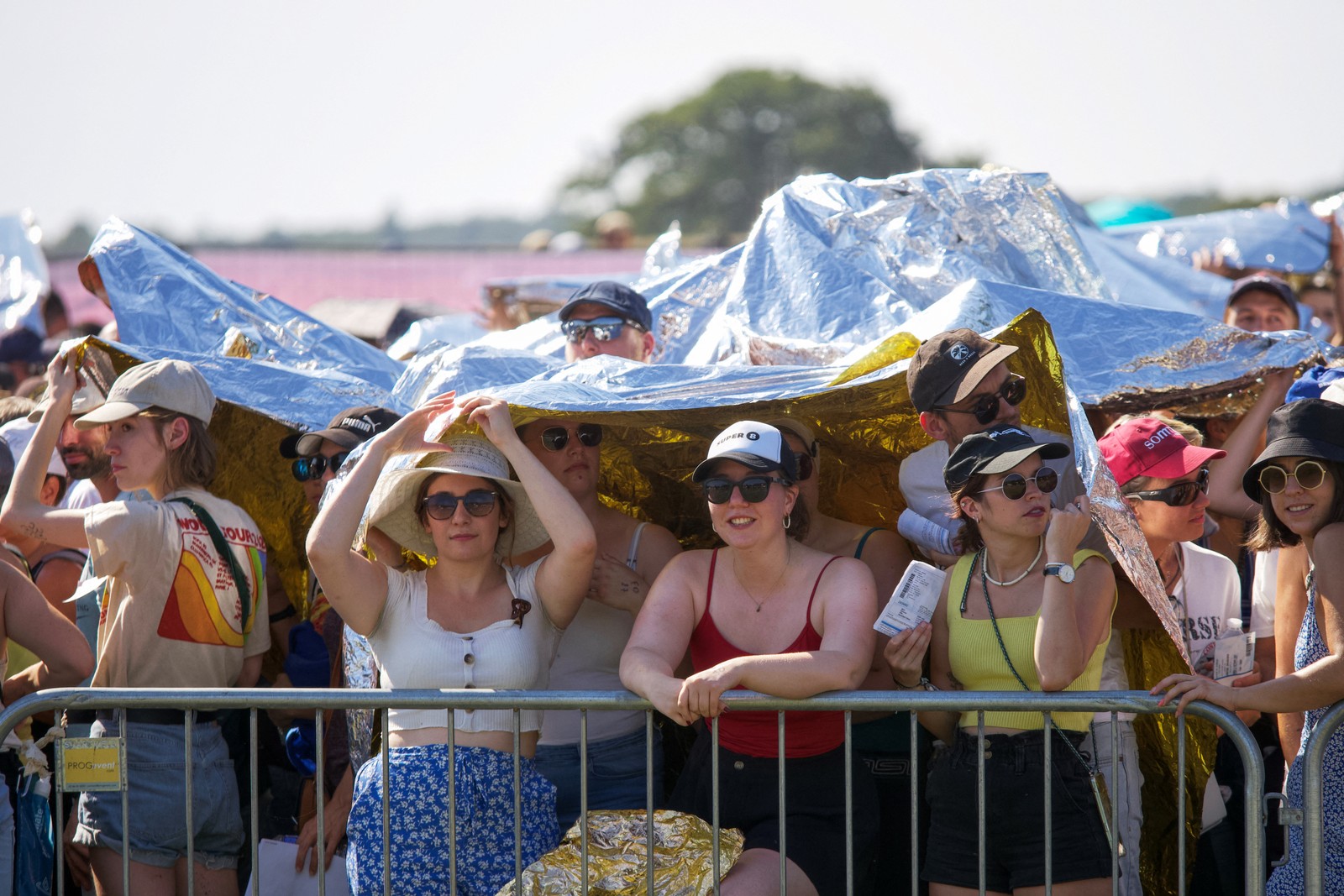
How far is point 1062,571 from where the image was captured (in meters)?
3.02

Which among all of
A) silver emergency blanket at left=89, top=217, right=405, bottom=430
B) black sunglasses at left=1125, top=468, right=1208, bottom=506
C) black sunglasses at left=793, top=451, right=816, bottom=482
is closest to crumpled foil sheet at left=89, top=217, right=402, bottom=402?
silver emergency blanket at left=89, top=217, right=405, bottom=430

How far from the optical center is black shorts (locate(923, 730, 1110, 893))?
121 inches

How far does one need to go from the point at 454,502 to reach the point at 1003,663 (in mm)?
1408

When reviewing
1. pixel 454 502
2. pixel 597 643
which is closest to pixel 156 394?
pixel 454 502

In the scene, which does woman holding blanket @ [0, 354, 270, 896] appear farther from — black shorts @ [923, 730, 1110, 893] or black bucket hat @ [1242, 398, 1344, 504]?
black bucket hat @ [1242, 398, 1344, 504]

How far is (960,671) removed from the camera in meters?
3.24

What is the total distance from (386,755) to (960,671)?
4.57 ft

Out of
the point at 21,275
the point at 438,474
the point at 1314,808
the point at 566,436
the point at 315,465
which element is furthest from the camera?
the point at 21,275

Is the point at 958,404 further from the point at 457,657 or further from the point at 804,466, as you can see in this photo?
the point at 457,657

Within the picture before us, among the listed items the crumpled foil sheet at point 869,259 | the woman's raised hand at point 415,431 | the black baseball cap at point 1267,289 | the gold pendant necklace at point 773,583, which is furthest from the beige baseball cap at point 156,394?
the black baseball cap at point 1267,289

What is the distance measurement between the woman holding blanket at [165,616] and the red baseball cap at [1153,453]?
245 centimetres

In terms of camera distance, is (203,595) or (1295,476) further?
(203,595)

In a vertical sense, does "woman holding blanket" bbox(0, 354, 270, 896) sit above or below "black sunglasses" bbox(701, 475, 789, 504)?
below

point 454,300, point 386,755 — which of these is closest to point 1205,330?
point 386,755
